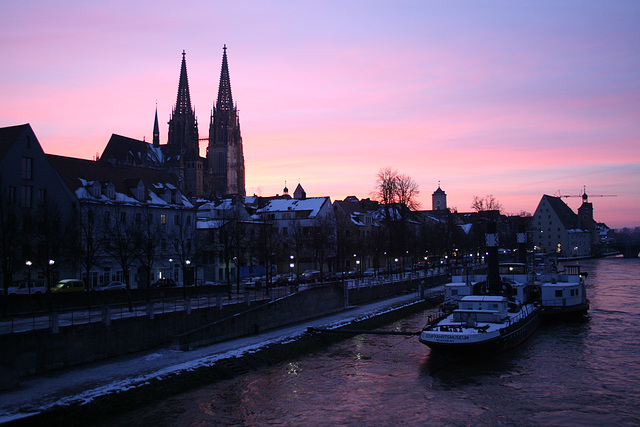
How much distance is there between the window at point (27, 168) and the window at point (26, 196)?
Answer: 98 centimetres

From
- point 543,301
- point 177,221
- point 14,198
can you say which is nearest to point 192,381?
point 14,198

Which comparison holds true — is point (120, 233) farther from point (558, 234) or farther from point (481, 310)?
point (558, 234)

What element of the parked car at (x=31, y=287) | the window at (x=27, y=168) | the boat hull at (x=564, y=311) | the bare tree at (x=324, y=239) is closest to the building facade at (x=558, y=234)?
the bare tree at (x=324, y=239)

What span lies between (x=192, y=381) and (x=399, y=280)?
49760mm

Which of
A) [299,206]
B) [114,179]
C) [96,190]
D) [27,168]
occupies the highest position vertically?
[114,179]

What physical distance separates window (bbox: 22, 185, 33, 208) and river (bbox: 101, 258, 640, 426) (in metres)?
30.9

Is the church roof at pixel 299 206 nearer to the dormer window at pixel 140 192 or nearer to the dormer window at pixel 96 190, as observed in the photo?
the dormer window at pixel 140 192

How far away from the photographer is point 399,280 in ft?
249

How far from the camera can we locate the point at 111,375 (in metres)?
28.6

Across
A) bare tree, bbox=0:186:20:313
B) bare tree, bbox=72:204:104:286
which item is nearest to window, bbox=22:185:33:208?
bare tree, bbox=0:186:20:313

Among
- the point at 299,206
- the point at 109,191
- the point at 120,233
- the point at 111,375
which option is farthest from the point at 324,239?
the point at 111,375

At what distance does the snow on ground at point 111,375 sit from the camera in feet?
79.0

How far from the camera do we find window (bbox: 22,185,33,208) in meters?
52.0

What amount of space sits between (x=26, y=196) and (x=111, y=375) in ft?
99.1
